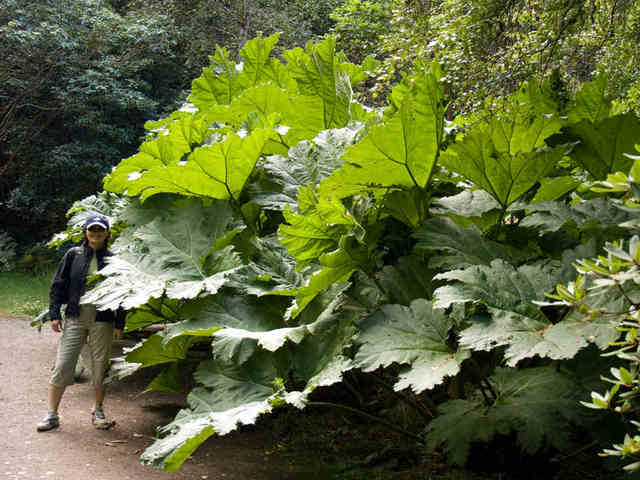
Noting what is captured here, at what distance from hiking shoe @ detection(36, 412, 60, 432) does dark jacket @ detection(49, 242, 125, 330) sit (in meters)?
0.61

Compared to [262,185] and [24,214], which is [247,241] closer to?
[262,185]

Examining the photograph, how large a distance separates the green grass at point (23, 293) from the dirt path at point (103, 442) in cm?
434

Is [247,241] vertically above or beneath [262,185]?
beneath

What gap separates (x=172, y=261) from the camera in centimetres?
286

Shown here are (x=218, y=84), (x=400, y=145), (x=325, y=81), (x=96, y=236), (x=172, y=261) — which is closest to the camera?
(x=400, y=145)

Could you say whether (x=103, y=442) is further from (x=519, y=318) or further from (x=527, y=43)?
(x=527, y=43)

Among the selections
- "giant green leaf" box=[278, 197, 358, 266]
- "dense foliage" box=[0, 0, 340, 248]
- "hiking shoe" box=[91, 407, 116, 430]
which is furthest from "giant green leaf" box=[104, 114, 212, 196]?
"dense foliage" box=[0, 0, 340, 248]

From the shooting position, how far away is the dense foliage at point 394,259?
185cm

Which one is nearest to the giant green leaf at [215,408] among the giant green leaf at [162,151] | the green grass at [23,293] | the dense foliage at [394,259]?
the dense foliage at [394,259]

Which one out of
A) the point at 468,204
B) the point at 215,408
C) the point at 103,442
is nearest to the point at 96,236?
the point at 103,442

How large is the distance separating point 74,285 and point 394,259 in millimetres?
2224

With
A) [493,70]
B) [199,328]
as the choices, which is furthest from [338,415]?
[493,70]

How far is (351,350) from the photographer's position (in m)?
2.24

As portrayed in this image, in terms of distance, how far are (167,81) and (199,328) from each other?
12438 mm
